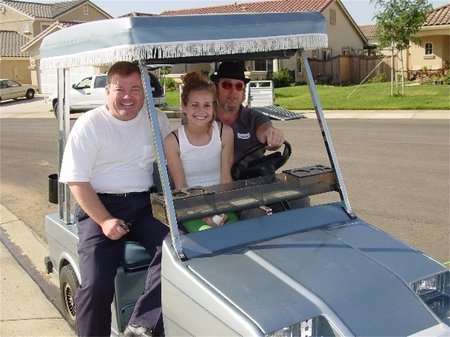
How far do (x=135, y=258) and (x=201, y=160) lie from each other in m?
0.65

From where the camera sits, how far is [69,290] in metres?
3.75

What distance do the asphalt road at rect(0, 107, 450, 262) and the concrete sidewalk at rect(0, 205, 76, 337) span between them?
13.1 inches

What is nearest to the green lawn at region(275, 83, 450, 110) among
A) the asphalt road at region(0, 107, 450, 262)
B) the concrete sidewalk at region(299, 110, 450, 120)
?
the concrete sidewalk at region(299, 110, 450, 120)

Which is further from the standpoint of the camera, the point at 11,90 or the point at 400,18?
A: the point at 11,90

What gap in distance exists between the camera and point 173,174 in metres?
3.02

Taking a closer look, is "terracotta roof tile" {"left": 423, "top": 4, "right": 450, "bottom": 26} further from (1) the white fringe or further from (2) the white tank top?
(1) the white fringe

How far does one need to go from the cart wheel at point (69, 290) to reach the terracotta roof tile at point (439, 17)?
27057 mm

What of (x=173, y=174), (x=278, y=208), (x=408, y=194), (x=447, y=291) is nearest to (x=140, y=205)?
(x=173, y=174)

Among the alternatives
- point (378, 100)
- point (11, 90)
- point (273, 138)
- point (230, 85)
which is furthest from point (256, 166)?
point (11, 90)

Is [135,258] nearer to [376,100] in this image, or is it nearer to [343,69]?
[376,100]

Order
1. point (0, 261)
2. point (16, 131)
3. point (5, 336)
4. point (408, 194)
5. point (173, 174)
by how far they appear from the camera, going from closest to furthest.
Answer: point (173, 174)
point (5, 336)
point (0, 261)
point (408, 194)
point (16, 131)

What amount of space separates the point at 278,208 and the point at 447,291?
1.04 metres

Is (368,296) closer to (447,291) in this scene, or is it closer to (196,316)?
(447,291)

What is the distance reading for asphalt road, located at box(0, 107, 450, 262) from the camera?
18.8 ft
